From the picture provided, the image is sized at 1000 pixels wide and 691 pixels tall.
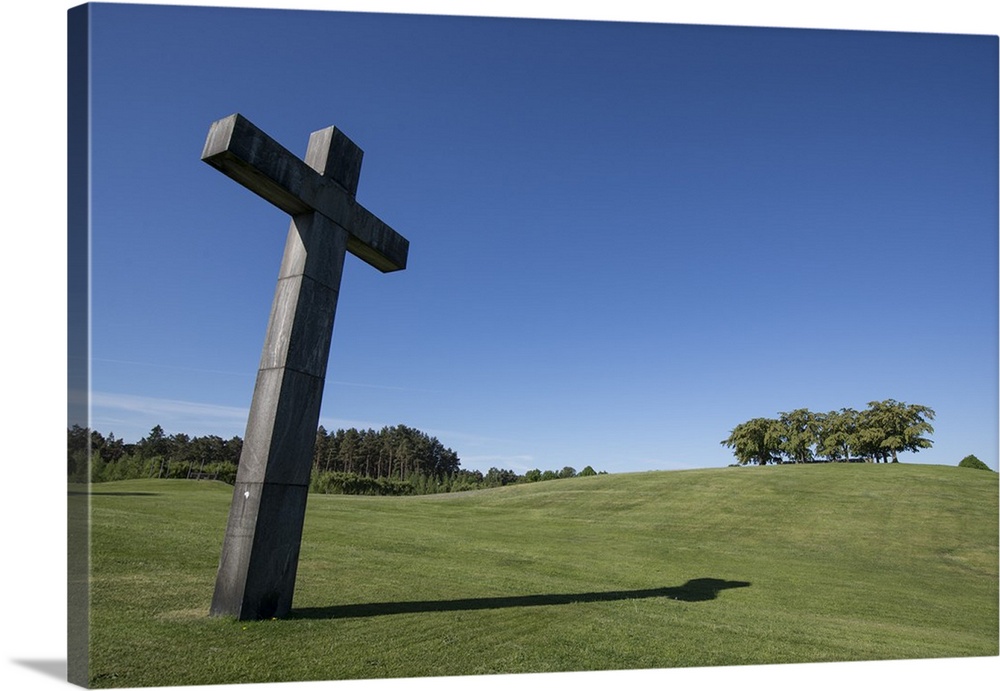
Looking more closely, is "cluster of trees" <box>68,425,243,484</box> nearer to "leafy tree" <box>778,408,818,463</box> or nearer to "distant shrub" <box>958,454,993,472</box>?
"leafy tree" <box>778,408,818,463</box>

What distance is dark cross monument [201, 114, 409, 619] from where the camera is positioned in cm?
724

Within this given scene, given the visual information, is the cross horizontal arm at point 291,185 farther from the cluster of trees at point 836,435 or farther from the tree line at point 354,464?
the cluster of trees at point 836,435

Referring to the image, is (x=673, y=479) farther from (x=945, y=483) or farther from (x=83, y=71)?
(x=83, y=71)

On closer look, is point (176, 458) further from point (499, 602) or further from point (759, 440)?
point (759, 440)

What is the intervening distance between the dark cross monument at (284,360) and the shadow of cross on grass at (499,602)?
2.56 feet

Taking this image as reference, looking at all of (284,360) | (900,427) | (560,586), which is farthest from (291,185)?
(900,427)

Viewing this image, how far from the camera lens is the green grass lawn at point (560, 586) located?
681 centimetres

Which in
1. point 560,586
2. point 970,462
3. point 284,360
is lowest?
point 560,586

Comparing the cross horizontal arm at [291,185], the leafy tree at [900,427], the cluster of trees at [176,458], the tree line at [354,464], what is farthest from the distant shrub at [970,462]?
the cross horizontal arm at [291,185]

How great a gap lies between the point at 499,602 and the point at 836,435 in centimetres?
5727

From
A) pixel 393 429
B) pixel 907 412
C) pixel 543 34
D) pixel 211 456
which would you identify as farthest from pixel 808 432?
pixel 543 34

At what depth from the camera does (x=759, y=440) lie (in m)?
63.8

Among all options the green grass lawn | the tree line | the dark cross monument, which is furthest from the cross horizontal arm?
the tree line

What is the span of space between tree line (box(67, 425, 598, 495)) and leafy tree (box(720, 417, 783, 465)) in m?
16.3
